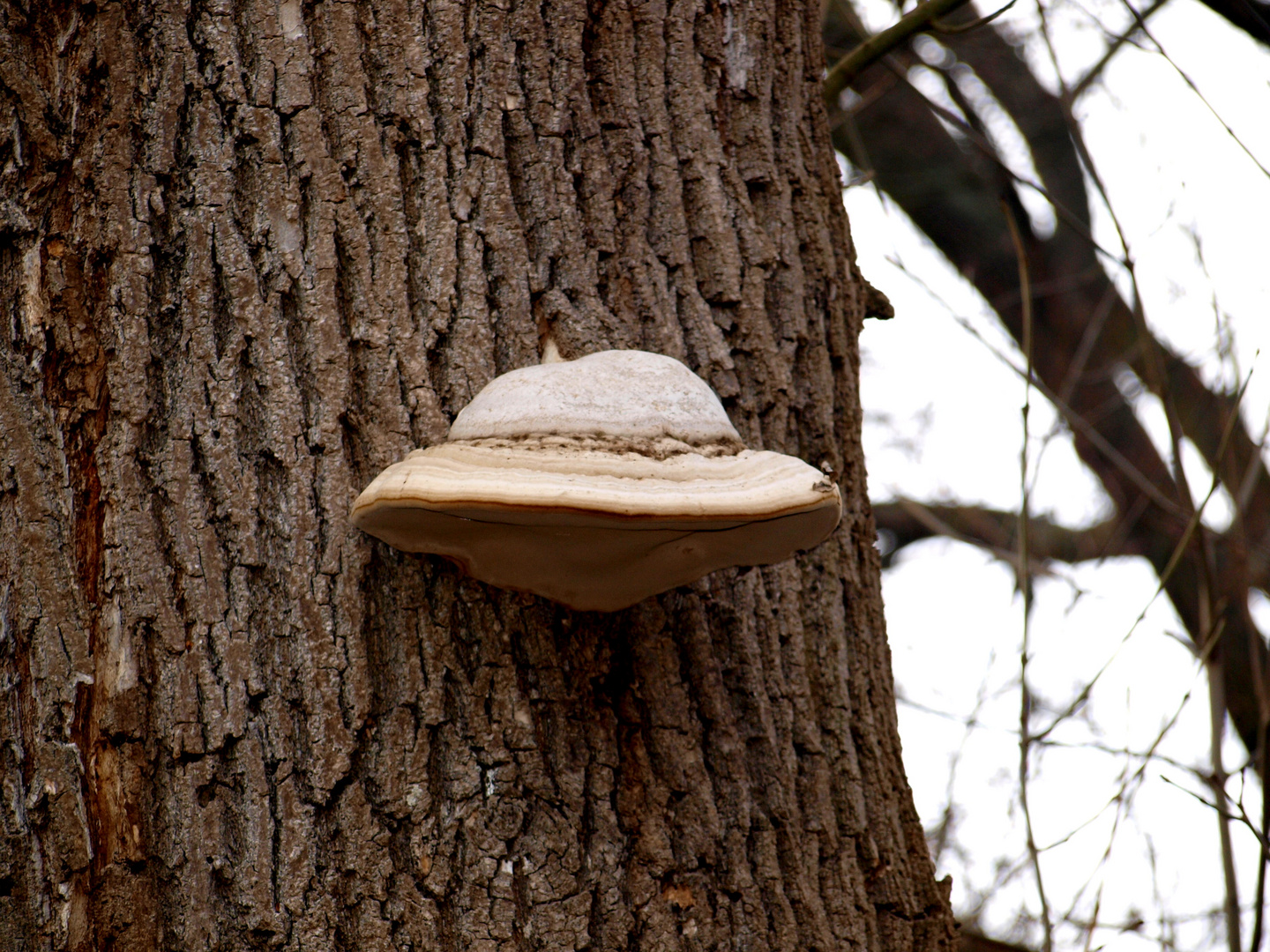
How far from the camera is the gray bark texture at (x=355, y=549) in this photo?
60.3 inches

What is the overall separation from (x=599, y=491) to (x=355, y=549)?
1.88 ft

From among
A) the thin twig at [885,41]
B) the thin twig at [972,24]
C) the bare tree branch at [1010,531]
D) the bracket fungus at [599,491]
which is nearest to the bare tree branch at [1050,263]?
the bare tree branch at [1010,531]

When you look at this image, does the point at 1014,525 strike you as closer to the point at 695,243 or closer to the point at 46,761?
the point at 695,243

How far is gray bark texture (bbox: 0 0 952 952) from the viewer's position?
5.03 ft

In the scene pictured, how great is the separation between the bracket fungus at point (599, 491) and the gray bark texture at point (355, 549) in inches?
7.0

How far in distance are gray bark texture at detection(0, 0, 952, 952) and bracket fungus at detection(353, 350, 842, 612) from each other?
18 cm

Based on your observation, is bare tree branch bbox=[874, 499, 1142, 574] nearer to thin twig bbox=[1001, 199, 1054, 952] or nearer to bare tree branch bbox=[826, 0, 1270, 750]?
bare tree branch bbox=[826, 0, 1270, 750]

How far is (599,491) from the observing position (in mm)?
1204

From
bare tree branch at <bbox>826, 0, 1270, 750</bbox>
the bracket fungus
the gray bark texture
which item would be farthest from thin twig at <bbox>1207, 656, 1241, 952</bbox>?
bare tree branch at <bbox>826, 0, 1270, 750</bbox>

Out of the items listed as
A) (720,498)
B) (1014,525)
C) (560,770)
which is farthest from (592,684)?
(1014,525)

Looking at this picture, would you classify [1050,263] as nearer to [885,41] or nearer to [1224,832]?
[885,41]

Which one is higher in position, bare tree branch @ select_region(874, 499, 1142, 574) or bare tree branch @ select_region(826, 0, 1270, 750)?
bare tree branch @ select_region(826, 0, 1270, 750)

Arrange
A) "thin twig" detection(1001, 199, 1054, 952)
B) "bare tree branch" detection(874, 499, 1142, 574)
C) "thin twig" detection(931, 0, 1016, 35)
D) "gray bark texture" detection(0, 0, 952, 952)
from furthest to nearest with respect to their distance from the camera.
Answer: "bare tree branch" detection(874, 499, 1142, 574) → "thin twig" detection(931, 0, 1016, 35) → "thin twig" detection(1001, 199, 1054, 952) → "gray bark texture" detection(0, 0, 952, 952)

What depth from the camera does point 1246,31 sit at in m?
3.10
